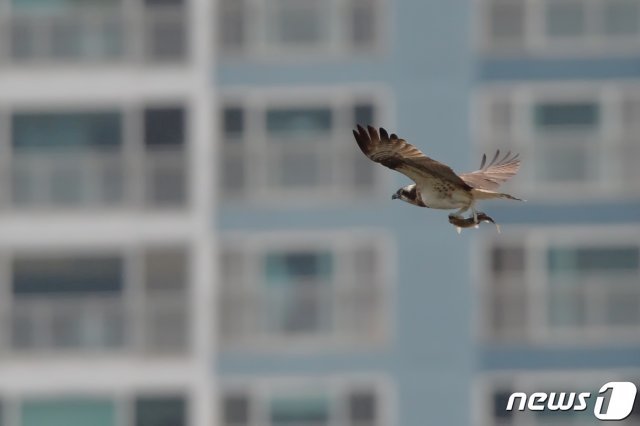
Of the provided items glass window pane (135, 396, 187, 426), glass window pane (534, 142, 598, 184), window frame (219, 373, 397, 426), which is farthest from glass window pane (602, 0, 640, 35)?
glass window pane (135, 396, 187, 426)

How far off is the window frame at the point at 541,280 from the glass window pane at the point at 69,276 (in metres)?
5.96

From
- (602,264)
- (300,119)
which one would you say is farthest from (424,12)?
(602,264)

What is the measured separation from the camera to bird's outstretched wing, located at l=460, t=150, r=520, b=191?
12602 millimetres

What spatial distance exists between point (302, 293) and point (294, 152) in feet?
7.49

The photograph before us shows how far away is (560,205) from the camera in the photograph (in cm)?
3241

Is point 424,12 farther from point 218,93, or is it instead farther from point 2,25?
point 2,25

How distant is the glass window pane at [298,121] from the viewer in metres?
32.7

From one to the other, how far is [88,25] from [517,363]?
9.01 m

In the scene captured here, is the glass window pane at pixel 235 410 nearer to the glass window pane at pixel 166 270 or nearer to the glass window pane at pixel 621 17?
the glass window pane at pixel 166 270

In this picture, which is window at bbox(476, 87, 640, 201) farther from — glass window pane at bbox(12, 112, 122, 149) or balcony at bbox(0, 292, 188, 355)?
glass window pane at bbox(12, 112, 122, 149)

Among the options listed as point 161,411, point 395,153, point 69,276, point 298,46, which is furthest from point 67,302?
point 395,153

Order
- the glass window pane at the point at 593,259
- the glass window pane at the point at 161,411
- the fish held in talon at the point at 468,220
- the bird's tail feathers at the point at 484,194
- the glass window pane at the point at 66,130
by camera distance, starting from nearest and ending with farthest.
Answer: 1. the fish held in talon at the point at 468,220
2. the bird's tail feathers at the point at 484,194
3. the glass window pane at the point at 593,259
4. the glass window pane at the point at 161,411
5. the glass window pane at the point at 66,130

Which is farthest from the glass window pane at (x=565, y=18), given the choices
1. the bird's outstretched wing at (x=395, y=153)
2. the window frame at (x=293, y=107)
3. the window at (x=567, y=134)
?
the bird's outstretched wing at (x=395, y=153)

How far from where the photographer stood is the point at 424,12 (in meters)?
32.6
